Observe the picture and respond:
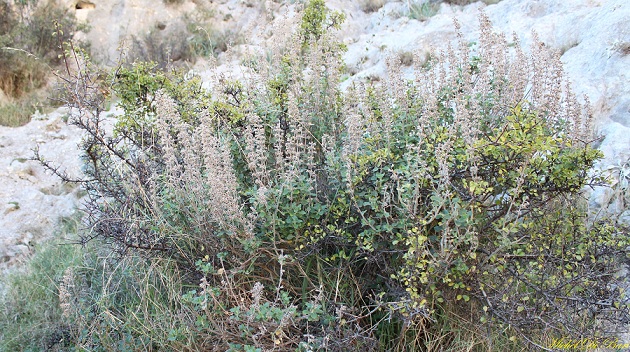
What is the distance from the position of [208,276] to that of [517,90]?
1908mm

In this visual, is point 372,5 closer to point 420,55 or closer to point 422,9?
point 422,9

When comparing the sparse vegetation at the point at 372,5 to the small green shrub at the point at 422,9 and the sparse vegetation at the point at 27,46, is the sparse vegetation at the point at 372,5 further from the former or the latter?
the sparse vegetation at the point at 27,46

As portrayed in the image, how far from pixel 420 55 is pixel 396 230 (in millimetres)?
4389

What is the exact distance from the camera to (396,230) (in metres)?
2.74

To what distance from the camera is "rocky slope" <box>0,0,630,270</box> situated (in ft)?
14.7

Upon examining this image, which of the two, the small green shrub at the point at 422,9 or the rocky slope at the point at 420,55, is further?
the small green shrub at the point at 422,9

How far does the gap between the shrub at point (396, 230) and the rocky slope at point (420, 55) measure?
0.78 meters

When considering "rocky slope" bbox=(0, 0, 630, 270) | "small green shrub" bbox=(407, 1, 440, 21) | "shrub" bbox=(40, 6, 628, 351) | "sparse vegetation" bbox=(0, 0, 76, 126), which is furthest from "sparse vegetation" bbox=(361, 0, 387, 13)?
"shrub" bbox=(40, 6, 628, 351)

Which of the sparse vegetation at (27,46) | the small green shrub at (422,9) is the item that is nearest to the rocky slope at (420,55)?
the small green shrub at (422,9)

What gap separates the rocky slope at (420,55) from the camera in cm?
448

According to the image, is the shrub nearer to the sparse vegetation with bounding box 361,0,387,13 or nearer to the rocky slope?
the rocky slope

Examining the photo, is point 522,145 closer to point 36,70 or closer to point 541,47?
point 541,47

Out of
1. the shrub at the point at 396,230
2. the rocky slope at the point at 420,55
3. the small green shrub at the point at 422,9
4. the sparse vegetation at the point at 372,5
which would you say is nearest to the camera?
the shrub at the point at 396,230

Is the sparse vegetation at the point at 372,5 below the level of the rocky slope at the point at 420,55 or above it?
above
